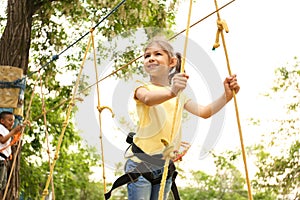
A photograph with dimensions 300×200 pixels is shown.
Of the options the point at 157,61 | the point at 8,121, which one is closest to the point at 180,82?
the point at 157,61

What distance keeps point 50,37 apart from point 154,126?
5.04 meters

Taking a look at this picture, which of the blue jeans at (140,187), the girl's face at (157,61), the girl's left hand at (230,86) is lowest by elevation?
the blue jeans at (140,187)

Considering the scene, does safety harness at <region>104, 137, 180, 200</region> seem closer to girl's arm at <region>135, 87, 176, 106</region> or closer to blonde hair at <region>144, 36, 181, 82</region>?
girl's arm at <region>135, 87, 176, 106</region>

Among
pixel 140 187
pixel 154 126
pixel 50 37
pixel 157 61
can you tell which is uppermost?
pixel 50 37

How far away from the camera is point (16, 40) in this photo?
5234 millimetres

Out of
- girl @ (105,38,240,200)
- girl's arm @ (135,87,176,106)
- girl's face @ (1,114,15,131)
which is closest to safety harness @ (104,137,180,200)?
girl @ (105,38,240,200)

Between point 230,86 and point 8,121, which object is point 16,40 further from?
point 230,86

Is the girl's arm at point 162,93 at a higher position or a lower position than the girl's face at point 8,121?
lower

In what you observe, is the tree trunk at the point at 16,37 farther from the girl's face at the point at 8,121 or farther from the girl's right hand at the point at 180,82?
the girl's right hand at the point at 180,82

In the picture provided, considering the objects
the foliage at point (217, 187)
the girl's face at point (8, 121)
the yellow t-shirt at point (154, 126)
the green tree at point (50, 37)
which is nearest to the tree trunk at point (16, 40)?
the green tree at point (50, 37)

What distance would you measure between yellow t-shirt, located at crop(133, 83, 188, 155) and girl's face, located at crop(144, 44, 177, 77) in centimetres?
5

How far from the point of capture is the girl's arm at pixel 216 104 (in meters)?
1.73

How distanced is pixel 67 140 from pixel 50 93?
2.39 ft

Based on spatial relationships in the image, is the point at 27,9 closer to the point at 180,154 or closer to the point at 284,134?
the point at 180,154
